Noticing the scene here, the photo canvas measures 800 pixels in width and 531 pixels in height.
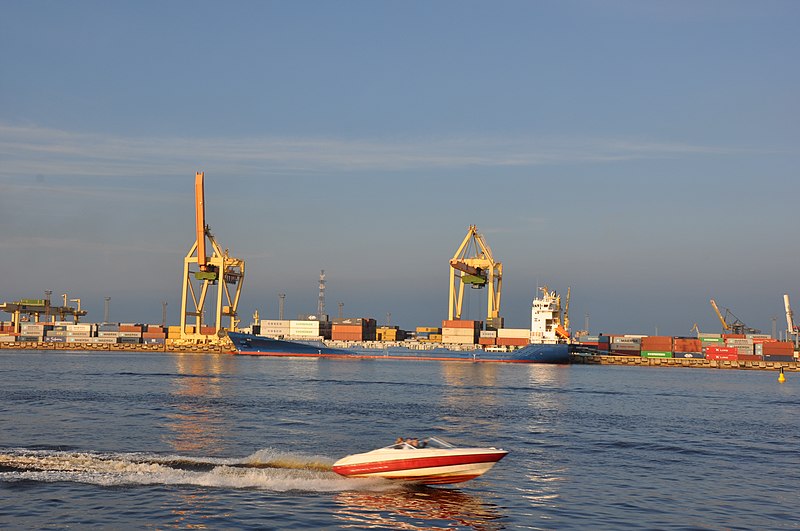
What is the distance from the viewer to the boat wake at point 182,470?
23.8m

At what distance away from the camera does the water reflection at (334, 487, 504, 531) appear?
64.9 ft

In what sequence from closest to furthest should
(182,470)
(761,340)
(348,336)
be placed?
(182,470)
(761,340)
(348,336)

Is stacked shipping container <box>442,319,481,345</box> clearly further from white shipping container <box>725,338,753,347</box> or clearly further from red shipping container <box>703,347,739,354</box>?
white shipping container <box>725,338,753,347</box>

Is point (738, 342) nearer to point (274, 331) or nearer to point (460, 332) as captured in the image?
point (460, 332)

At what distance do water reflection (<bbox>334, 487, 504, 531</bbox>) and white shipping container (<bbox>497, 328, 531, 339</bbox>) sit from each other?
366 feet

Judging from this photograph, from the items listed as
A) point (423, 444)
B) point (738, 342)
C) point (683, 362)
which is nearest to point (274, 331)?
point (683, 362)

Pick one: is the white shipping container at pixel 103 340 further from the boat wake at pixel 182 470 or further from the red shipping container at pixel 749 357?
the boat wake at pixel 182 470

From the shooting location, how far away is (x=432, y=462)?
22969 mm

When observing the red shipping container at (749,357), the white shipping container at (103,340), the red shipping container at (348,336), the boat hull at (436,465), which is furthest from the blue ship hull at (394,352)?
the boat hull at (436,465)

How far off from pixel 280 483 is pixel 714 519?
12.9 m

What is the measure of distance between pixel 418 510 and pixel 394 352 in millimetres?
117769

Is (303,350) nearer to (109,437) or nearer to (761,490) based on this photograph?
(109,437)


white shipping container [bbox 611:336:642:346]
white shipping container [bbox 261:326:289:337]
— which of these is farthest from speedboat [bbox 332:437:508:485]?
white shipping container [bbox 611:336:642:346]

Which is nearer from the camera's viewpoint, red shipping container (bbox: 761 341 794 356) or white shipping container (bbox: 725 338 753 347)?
red shipping container (bbox: 761 341 794 356)
